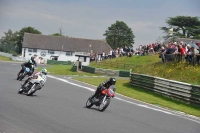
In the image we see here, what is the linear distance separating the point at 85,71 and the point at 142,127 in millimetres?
34675

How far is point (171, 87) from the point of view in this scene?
25.1 m

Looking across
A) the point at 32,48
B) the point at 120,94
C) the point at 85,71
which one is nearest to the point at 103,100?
the point at 120,94

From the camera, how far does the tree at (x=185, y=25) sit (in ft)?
227

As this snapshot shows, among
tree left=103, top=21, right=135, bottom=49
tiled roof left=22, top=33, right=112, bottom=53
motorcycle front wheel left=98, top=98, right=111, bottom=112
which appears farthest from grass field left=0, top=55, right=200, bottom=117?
tree left=103, top=21, right=135, bottom=49

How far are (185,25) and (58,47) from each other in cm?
4101

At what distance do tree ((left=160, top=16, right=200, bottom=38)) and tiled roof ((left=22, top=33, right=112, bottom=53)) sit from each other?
3315 centimetres

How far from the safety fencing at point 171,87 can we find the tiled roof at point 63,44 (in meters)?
76.5

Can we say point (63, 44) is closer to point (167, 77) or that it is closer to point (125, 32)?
point (125, 32)

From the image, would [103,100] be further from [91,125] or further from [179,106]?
[179,106]

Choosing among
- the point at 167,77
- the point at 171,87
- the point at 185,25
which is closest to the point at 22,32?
the point at 185,25

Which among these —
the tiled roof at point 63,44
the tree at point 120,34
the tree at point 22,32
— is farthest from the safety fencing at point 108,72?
the tree at point 22,32

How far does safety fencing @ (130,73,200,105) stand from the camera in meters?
22.6

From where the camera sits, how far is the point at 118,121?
13.3 metres

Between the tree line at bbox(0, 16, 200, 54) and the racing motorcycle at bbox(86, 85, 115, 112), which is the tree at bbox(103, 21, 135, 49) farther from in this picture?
the racing motorcycle at bbox(86, 85, 115, 112)
